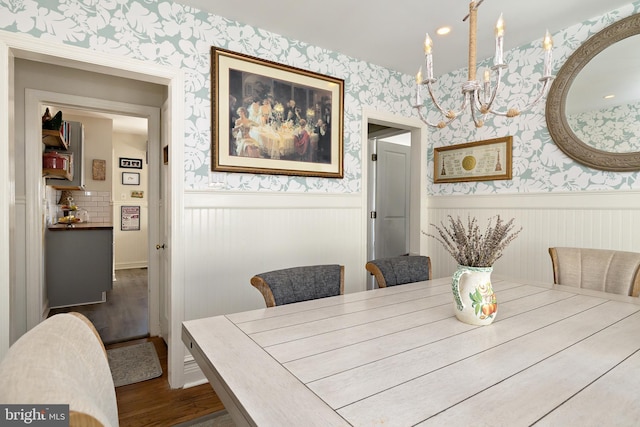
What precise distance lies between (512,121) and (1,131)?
3.53 m

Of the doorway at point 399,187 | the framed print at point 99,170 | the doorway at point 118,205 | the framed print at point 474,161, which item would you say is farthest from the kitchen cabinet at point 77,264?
the framed print at point 474,161

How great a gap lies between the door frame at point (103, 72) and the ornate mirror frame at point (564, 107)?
2.74 meters

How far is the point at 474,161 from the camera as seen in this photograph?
3084 mm

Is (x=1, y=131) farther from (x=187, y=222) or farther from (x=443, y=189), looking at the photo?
(x=443, y=189)

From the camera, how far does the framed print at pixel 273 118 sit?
2.32 metres

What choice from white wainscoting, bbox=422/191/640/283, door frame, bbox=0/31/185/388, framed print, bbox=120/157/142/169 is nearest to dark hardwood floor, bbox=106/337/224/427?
door frame, bbox=0/31/185/388

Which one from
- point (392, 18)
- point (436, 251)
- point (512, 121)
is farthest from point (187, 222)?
point (512, 121)

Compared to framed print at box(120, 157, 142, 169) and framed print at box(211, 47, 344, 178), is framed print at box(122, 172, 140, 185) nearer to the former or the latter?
framed print at box(120, 157, 142, 169)

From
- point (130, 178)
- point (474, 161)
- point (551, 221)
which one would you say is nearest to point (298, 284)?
point (551, 221)

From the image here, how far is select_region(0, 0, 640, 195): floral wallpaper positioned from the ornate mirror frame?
0.07m

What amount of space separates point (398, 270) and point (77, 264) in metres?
3.78

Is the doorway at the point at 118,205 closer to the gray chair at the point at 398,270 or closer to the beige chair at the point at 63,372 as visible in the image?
the gray chair at the point at 398,270

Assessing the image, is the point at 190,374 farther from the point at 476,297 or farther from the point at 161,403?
the point at 476,297

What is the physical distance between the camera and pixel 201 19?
2.24m
